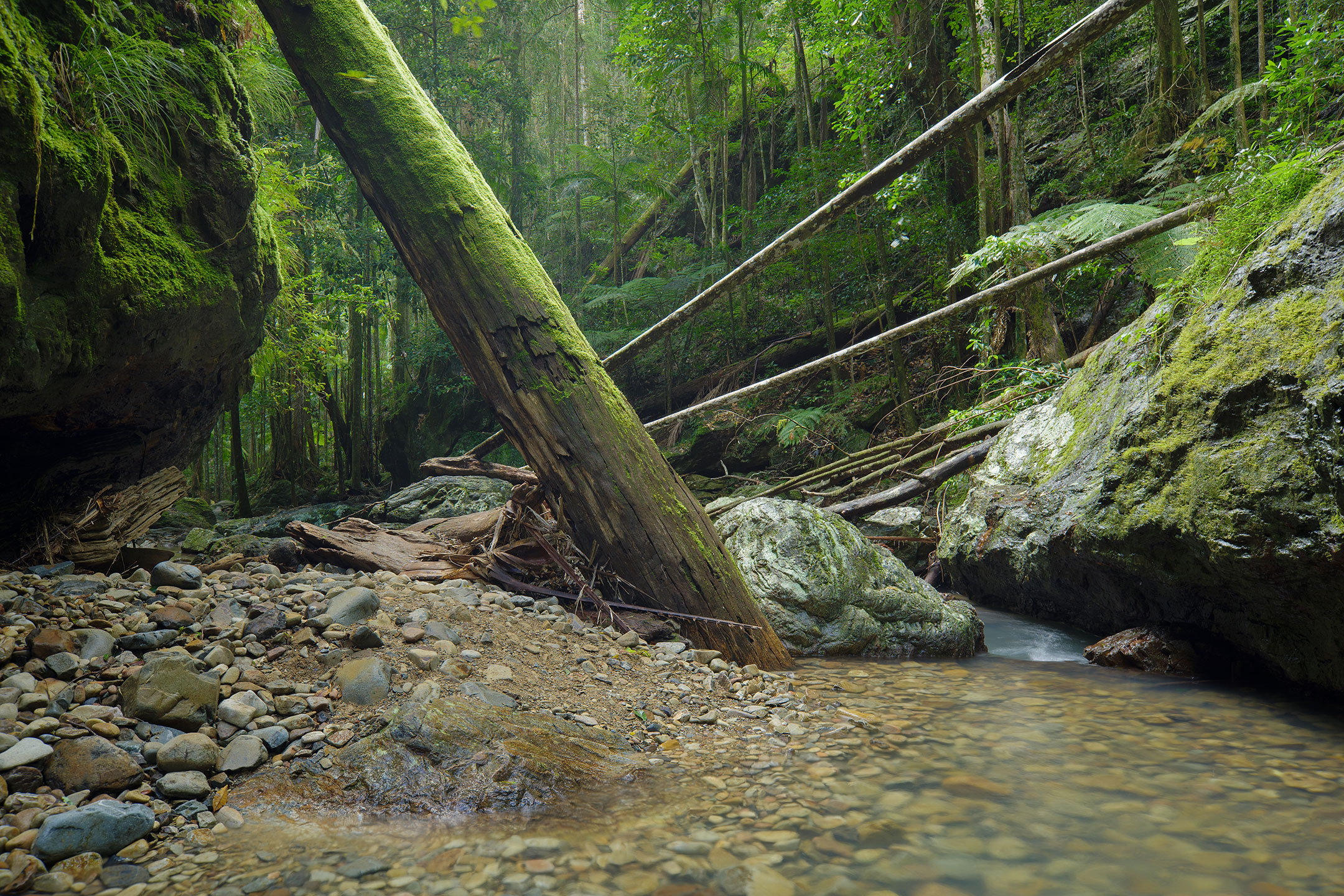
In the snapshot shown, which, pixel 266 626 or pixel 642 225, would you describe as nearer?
pixel 266 626

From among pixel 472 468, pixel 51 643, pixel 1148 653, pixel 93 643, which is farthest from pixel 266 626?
pixel 1148 653

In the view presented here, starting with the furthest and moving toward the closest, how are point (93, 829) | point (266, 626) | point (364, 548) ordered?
1. point (364, 548)
2. point (266, 626)
3. point (93, 829)

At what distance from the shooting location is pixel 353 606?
267 cm

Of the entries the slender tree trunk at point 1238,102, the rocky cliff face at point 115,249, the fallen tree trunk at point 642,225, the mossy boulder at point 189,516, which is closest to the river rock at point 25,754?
the rocky cliff face at point 115,249

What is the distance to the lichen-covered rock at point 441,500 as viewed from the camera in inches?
280

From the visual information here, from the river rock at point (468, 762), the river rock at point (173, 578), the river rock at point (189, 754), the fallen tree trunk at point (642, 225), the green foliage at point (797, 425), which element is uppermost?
the fallen tree trunk at point (642, 225)

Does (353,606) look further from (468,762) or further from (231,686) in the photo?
(468,762)

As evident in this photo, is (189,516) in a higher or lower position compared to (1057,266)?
lower

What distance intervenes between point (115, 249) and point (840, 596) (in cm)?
400

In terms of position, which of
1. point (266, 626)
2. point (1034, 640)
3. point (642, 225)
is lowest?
point (1034, 640)

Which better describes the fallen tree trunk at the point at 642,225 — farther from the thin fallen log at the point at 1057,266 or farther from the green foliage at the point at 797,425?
the thin fallen log at the point at 1057,266

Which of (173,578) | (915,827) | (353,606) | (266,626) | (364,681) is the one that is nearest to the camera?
(915,827)

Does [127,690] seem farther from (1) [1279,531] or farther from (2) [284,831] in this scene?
(1) [1279,531]

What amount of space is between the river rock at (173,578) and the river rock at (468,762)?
4.72 ft
